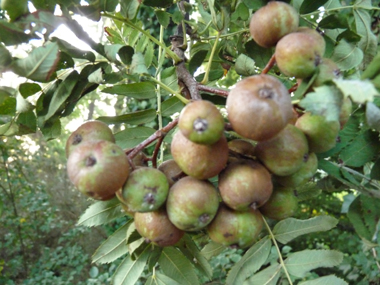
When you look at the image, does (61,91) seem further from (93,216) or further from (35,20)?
(93,216)

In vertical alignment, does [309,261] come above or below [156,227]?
below

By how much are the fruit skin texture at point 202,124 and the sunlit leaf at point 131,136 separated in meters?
0.71

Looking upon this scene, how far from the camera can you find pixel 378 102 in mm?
1435

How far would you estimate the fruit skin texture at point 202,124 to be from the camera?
3.15 ft

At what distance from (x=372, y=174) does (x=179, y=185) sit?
910 millimetres

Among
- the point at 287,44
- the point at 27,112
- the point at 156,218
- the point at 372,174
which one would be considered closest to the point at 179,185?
the point at 156,218

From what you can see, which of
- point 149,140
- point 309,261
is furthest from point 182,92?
point 309,261

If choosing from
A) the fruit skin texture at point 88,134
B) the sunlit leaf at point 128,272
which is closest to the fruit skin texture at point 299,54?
the fruit skin texture at point 88,134

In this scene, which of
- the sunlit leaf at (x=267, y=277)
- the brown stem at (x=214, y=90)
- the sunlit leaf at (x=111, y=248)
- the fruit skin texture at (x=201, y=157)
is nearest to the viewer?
the fruit skin texture at (x=201, y=157)

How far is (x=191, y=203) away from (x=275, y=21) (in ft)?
2.07

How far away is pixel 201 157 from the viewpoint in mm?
1037

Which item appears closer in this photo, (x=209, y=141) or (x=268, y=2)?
(x=209, y=141)

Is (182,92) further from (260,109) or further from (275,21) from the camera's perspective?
(260,109)

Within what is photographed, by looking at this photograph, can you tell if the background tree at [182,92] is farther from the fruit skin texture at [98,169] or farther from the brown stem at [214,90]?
the fruit skin texture at [98,169]
